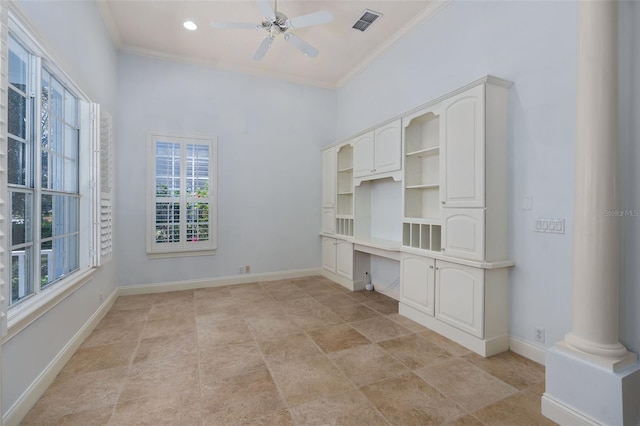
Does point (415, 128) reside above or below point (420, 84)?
below

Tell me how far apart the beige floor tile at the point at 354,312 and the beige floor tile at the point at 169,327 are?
64.0 inches

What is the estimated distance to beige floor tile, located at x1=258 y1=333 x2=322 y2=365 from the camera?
2.53 meters

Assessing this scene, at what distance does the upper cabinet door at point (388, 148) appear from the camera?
11.6ft

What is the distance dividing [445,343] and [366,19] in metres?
3.71

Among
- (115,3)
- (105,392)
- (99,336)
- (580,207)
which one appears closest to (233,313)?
(99,336)

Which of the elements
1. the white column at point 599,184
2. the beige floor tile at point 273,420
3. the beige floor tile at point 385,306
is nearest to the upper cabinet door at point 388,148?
the beige floor tile at point 385,306

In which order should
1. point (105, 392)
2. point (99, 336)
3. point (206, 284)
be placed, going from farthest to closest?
point (206, 284) → point (99, 336) → point (105, 392)

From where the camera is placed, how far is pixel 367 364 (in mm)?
2398

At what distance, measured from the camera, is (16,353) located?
1.75 meters

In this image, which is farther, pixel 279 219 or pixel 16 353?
pixel 279 219

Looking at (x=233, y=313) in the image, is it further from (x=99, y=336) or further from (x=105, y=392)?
(x=105, y=392)

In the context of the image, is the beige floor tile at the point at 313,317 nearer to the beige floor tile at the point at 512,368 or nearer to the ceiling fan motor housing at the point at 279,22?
the beige floor tile at the point at 512,368

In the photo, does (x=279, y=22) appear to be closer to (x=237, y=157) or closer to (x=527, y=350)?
(x=237, y=157)

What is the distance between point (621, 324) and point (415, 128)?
249 cm
